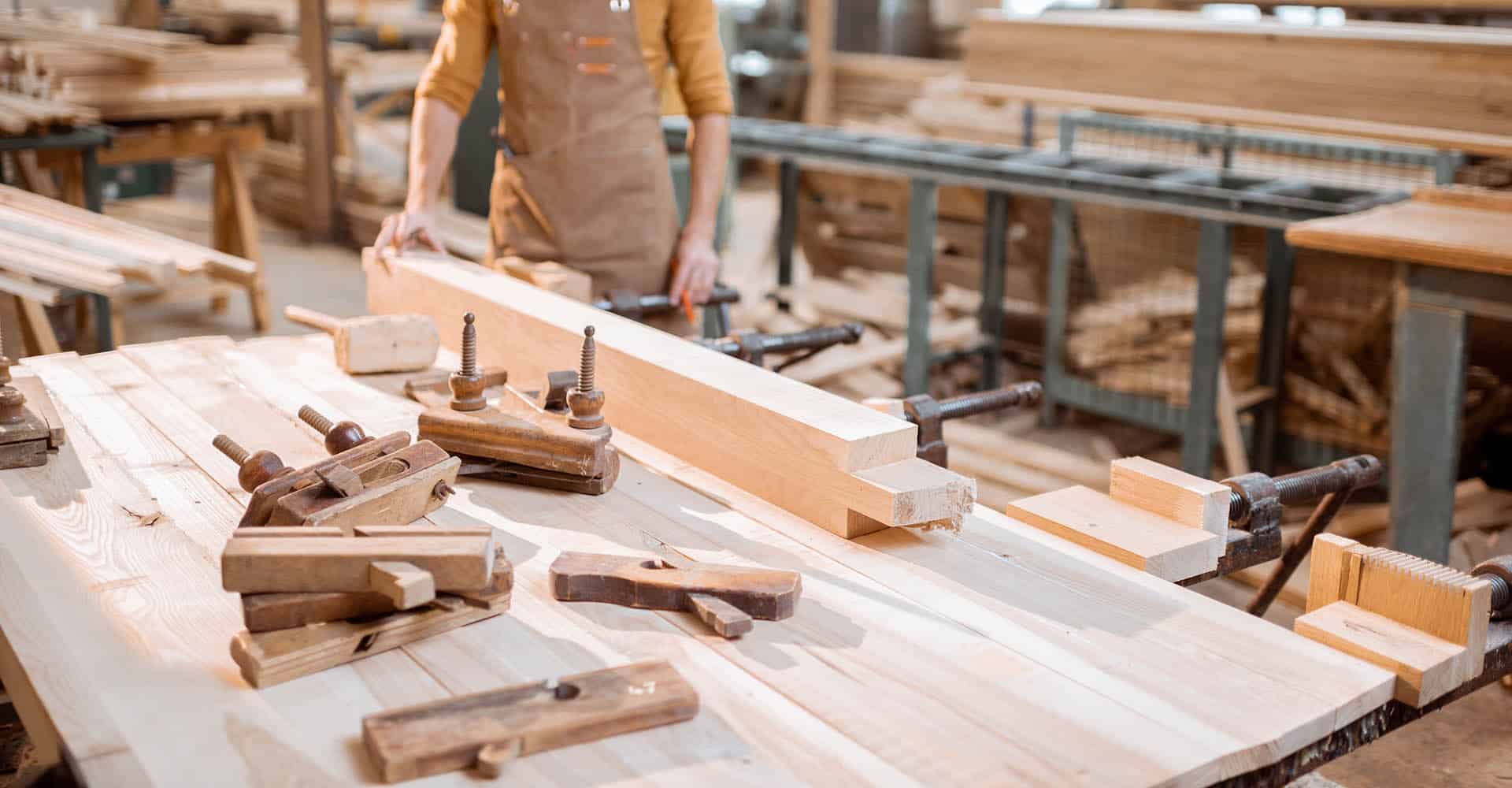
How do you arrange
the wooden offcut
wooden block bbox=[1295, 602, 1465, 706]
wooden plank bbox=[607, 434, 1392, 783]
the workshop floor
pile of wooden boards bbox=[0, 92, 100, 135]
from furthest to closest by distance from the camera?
pile of wooden boards bbox=[0, 92, 100, 135]
the workshop floor
the wooden offcut
wooden block bbox=[1295, 602, 1465, 706]
wooden plank bbox=[607, 434, 1392, 783]

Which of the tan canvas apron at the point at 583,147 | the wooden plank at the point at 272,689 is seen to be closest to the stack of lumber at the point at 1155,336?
the tan canvas apron at the point at 583,147

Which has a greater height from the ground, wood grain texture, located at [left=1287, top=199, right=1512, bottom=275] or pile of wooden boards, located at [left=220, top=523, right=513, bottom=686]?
wood grain texture, located at [left=1287, top=199, right=1512, bottom=275]

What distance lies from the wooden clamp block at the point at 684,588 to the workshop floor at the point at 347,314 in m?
1.15

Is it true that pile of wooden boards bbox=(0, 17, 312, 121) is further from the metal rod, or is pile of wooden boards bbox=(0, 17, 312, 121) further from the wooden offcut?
the metal rod

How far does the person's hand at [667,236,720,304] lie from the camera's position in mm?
3463

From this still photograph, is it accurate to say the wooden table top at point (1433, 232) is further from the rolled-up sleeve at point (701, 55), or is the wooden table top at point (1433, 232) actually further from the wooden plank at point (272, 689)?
the wooden plank at point (272, 689)

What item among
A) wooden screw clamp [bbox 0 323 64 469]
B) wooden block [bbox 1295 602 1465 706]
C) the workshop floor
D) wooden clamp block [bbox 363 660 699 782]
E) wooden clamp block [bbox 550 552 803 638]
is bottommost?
the workshop floor

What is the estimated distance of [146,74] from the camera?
5.77 meters

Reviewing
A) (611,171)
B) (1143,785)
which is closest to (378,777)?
(1143,785)

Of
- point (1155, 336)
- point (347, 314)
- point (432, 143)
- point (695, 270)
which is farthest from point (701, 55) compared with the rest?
point (347, 314)

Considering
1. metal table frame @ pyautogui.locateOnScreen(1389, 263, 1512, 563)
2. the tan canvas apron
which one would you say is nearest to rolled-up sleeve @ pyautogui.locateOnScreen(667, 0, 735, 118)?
the tan canvas apron

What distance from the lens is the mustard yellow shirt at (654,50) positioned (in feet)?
10.9

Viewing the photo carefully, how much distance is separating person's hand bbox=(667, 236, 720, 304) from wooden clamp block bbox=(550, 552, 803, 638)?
188 centimetres

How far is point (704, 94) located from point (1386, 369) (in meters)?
2.71
